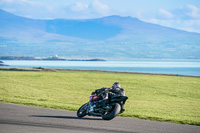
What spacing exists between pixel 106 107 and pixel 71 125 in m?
1.77

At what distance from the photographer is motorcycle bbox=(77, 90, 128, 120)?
536 inches

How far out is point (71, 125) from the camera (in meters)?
12.6

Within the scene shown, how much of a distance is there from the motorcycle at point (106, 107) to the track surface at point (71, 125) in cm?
23

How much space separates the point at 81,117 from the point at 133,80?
25.2 meters

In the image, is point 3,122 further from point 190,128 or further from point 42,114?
point 190,128

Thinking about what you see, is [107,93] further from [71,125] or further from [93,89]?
[93,89]

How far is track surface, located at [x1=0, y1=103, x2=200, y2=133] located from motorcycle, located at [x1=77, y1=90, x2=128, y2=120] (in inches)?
9.1

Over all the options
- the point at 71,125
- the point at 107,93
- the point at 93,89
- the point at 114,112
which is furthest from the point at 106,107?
the point at 93,89

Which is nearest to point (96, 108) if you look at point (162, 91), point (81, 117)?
point (81, 117)

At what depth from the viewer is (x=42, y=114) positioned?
1505 centimetres

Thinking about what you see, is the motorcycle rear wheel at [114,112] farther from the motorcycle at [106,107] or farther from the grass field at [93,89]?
the grass field at [93,89]

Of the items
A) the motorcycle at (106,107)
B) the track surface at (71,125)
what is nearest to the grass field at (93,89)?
the track surface at (71,125)

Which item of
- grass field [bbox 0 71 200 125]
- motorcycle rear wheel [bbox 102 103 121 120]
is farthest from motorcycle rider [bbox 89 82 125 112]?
grass field [bbox 0 71 200 125]

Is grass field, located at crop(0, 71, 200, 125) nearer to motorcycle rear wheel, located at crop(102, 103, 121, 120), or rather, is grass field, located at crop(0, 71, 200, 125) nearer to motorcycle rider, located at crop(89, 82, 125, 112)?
motorcycle rider, located at crop(89, 82, 125, 112)
